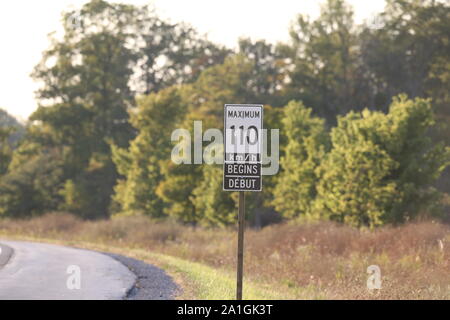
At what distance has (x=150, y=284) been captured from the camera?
63.5 feet

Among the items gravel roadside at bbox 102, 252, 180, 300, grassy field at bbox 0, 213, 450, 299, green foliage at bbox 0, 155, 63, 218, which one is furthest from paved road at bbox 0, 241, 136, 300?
green foliage at bbox 0, 155, 63, 218

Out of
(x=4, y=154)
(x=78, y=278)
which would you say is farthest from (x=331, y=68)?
(x=78, y=278)

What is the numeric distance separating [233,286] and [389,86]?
49.6 meters

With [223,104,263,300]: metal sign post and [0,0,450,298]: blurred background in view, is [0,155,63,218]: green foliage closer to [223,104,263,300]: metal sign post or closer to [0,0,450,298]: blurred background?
[0,0,450,298]: blurred background

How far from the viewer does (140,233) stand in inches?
1529

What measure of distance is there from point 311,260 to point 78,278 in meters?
7.58

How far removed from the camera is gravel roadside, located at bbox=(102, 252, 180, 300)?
54.9 feet

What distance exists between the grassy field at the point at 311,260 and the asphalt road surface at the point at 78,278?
0.88 meters

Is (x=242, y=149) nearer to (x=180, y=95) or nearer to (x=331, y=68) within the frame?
(x=180, y=95)

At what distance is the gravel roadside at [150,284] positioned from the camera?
16719 mm

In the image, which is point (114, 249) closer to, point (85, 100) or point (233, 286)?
point (233, 286)

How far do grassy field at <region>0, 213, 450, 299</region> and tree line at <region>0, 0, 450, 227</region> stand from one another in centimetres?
1229

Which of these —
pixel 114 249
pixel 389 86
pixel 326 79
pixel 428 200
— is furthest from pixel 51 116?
pixel 428 200
